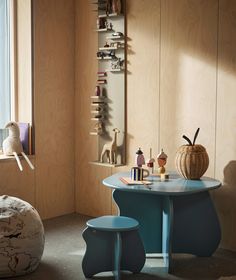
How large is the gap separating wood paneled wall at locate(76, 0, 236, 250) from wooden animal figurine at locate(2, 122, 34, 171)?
71cm

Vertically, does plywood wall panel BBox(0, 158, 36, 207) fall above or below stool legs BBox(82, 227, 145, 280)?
above

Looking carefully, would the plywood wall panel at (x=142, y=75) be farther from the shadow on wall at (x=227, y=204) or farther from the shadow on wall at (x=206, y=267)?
the shadow on wall at (x=206, y=267)

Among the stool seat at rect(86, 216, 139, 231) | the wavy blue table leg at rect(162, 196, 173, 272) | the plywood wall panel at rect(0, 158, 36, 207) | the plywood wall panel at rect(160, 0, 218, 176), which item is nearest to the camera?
the stool seat at rect(86, 216, 139, 231)

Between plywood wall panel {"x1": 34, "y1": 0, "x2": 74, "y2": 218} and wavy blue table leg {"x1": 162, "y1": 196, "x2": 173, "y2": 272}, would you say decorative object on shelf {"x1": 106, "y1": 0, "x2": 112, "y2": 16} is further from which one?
wavy blue table leg {"x1": 162, "y1": 196, "x2": 173, "y2": 272}

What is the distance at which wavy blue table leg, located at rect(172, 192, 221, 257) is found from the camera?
3504mm

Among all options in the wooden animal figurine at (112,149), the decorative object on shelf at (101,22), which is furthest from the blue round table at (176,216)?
the decorative object on shelf at (101,22)

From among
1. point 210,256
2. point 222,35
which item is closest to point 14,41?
point 222,35

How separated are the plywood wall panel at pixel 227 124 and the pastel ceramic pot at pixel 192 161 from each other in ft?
0.63

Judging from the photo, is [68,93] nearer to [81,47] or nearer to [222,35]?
[81,47]

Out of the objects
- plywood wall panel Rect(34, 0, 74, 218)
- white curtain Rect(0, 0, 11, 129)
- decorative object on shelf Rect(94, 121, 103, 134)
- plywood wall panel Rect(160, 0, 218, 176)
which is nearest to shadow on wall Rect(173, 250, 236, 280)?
plywood wall panel Rect(160, 0, 218, 176)

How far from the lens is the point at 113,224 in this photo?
10.2 ft

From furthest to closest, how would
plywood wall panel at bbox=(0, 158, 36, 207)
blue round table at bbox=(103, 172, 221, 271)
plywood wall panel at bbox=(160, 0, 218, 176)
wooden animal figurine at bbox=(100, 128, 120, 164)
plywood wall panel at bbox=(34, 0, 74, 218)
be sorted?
plywood wall panel at bbox=(34, 0, 74, 218) → wooden animal figurine at bbox=(100, 128, 120, 164) → plywood wall panel at bbox=(0, 158, 36, 207) → plywood wall panel at bbox=(160, 0, 218, 176) → blue round table at bbox=(103, 172, 221, 271)

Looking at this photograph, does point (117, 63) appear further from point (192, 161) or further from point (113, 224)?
point (113, 224)

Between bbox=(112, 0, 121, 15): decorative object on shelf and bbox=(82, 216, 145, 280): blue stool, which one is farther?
bbox=(112, 0, 121, 15): decorative object on shelf
